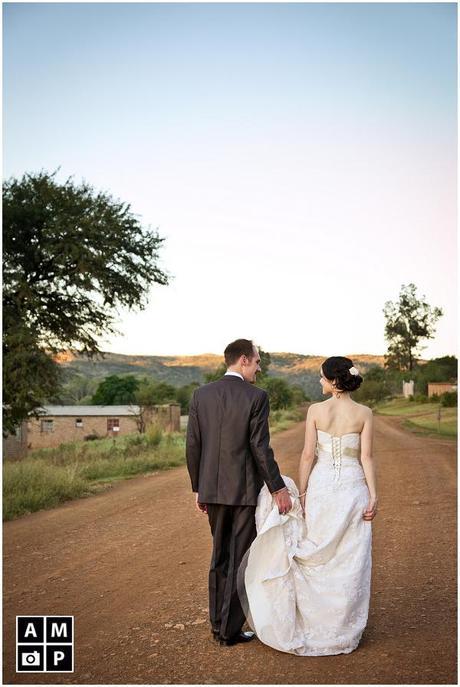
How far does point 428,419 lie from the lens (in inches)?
1607

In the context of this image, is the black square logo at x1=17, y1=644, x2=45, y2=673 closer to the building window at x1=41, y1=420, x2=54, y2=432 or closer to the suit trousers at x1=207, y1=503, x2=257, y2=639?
the suit trousers at x1=207, y1=503, x2=257, y2=639

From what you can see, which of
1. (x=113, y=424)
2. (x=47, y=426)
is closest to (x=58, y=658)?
(x=113, y=424)

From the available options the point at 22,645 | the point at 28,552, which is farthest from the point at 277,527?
the point at 28,552

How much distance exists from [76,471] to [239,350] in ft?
38.3

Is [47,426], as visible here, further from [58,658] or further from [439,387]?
[58,658]

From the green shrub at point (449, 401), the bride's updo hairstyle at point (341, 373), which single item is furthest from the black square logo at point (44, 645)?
the green shrub at point (449, 401)

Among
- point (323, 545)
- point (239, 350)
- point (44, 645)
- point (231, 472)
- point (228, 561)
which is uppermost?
point (239, 350)

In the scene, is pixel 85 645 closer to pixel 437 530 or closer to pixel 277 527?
pixel 277 527

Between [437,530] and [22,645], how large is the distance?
6.01m

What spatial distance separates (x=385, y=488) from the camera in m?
14.2

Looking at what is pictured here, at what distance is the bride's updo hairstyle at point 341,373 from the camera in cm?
594

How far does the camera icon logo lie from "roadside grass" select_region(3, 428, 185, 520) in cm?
661

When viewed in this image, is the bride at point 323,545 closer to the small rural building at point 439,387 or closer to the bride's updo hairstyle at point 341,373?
the bride's updo hairstyle at point 341,373

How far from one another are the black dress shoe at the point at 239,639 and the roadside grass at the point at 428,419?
24.1m
